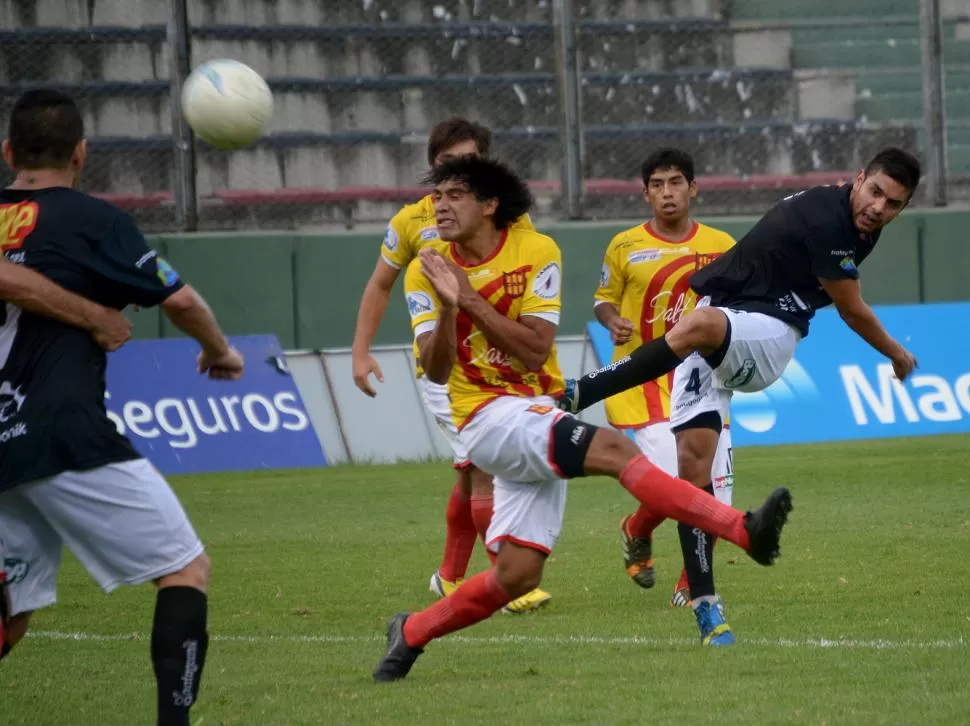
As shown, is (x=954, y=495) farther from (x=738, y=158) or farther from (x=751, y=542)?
(x=738, y=158)

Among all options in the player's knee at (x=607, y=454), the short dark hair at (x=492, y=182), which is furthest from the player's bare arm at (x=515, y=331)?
the player's knee at (x=607, y=454)

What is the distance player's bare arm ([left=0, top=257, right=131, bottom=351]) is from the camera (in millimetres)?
4848

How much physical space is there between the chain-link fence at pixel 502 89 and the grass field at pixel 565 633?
19.1 ft

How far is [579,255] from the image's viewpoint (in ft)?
57.2

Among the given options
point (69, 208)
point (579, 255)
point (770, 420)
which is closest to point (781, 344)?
point (69, 208)

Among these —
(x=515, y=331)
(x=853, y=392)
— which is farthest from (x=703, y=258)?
(x=853, y=392)

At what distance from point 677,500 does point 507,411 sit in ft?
2.40

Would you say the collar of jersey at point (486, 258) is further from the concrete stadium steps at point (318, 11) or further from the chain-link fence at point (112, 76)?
the concrete stadium steps at point (318, 11)

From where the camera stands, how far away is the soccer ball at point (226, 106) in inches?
437

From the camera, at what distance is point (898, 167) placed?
24.8ft

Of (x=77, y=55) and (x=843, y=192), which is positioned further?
(x=77, y=55)

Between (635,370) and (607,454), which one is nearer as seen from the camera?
(607,454)

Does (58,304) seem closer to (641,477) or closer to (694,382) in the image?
(641,477)

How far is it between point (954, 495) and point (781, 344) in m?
4.61
